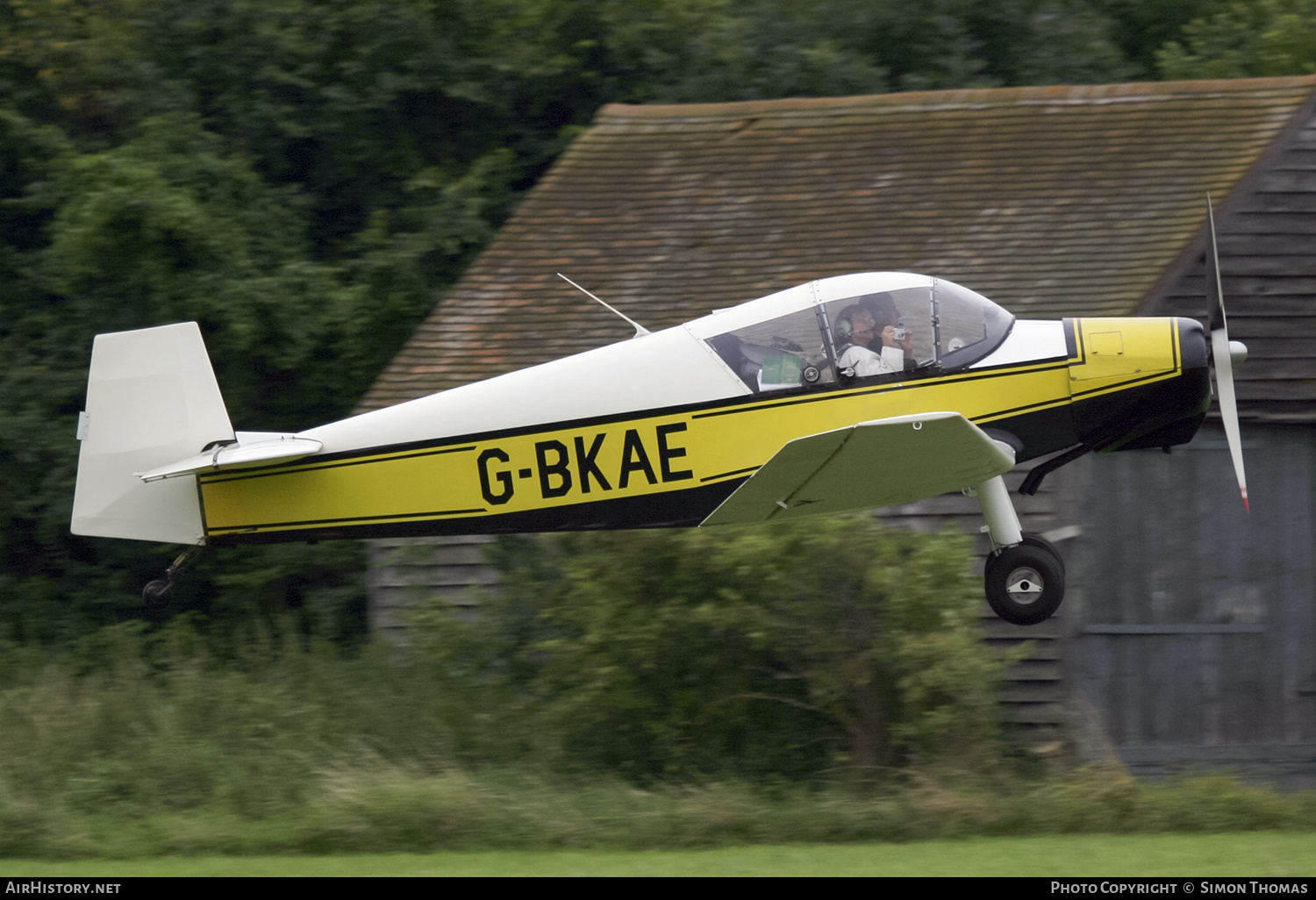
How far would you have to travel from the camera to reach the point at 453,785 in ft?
33.0

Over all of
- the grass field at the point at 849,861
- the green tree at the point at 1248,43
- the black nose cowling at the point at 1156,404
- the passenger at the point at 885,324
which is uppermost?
the green tree at the point at 1248,43

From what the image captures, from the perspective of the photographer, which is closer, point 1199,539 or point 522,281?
point 1199,539

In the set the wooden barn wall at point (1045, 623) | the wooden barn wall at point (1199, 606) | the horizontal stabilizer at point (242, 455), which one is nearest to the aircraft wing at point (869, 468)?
the horizontal stabilizer at point (242, 455)

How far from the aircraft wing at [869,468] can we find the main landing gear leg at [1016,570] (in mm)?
510

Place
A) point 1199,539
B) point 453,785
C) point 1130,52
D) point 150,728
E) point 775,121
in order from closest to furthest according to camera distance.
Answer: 1. point 453,785
2. point 1199,539
3. point 150,728
4. point 775,121
5. point 1130,52

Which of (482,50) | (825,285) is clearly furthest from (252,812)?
(482,50)

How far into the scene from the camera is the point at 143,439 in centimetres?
851

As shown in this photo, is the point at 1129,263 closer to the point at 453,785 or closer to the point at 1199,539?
the point at 1199,539

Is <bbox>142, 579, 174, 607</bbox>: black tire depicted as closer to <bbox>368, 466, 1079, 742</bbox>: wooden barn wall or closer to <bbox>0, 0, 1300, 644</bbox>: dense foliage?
<bbox>368, 466, 1079, 742</bbox>: wooden barn wall

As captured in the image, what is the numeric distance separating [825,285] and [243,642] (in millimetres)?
8597

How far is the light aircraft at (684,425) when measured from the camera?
805 cm

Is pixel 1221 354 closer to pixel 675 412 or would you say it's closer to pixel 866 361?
pixel 866 361

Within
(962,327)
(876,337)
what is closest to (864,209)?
(962,327)

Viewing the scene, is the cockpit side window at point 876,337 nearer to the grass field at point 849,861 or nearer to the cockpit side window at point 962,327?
the cockpit side window at point 962,327
